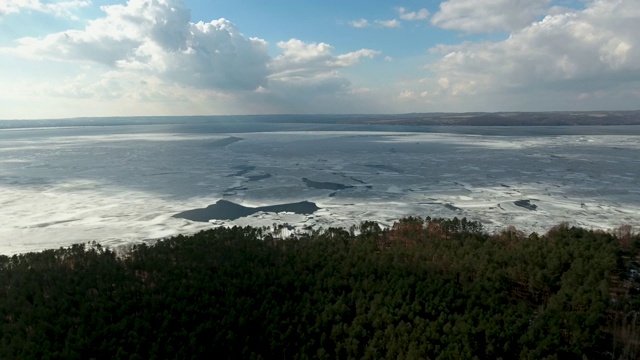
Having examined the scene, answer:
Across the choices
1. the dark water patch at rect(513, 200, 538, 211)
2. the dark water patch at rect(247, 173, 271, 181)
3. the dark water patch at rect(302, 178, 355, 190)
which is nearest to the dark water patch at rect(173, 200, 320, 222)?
the dark water patch at rect(302, 178, 355, 190)

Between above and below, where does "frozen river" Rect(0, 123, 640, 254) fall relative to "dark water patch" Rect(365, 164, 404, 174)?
below

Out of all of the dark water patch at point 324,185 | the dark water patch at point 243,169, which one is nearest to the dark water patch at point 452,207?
the dark water patch at point 324,185

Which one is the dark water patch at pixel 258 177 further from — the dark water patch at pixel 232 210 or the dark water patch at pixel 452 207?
the dark water patch at pixel 452 207

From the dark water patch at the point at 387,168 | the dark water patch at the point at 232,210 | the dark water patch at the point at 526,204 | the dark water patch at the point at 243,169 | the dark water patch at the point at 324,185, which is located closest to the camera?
the dark water patch at the point at 232,210

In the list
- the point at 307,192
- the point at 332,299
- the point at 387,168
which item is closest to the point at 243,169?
the point at 307,192

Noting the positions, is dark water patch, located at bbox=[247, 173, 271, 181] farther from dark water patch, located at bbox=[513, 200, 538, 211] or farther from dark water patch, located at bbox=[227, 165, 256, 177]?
dark water patch, located at bbox=[513, 200, 538, 211]

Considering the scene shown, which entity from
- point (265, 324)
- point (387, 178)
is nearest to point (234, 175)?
point (387, 178)
